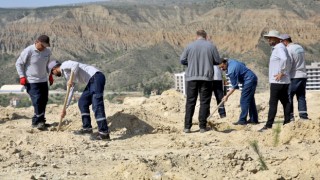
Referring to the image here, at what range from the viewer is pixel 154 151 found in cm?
796

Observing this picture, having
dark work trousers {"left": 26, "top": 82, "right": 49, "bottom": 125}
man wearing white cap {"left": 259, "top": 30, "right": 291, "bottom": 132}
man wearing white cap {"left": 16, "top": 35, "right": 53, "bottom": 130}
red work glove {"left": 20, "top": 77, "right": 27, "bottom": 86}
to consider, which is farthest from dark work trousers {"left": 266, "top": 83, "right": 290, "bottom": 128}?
red work glove {"left": 20, "top": 77, "right": 27, "bottom": 86}

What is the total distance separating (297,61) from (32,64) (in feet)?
13.3

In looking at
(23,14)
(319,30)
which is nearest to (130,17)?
(23,14)

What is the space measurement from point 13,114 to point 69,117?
1.24m

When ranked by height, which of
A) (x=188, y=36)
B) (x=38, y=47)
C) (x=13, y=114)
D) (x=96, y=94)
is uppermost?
(x=38, y=47)

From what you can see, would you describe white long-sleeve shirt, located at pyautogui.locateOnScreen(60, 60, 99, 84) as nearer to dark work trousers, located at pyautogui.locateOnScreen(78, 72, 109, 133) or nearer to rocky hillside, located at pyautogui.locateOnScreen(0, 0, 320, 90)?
dark work trousers, located at pyautogui.locateOnScreen(78, 72, 109, 133)

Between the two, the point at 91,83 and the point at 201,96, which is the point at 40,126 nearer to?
the point at 91,83

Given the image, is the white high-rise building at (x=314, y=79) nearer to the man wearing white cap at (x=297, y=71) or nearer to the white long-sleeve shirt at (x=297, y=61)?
the man wearing white cap at (x=297, y=71)

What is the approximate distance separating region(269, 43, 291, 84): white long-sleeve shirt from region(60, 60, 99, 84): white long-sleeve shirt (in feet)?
8.33

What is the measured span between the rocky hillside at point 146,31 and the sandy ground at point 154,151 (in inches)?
2507

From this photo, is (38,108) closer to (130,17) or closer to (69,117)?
(69,117)

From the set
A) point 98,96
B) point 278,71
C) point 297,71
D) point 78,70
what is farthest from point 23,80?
point 297,71

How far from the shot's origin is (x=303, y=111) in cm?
1024

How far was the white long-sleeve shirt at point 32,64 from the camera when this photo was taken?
9547mm
